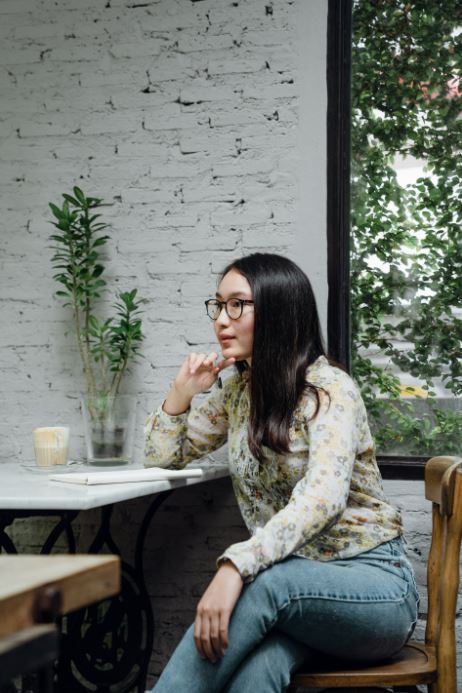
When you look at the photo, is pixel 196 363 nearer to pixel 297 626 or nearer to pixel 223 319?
pixel 223 319

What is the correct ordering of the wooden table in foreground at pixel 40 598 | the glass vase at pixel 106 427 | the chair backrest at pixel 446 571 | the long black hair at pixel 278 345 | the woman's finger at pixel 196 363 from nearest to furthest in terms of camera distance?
the wooden table in foreground at pixel 40 598 → the chair backrest at pixel 446 571 → the long black hair at pixel 278 345 → the woman's finger at pixel 196 363 → the glass vase at pixel 106 427

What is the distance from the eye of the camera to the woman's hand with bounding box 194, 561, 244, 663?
142 cm

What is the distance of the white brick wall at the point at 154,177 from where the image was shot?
2.54 meters

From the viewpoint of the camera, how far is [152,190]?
264 cm

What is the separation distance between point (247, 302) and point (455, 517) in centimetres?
66

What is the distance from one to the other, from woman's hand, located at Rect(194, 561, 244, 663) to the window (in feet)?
3.67

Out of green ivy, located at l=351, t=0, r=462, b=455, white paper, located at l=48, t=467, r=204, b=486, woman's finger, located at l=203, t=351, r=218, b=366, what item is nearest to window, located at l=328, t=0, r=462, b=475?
green ivy, located at l=351, t=0, r=462, b=455

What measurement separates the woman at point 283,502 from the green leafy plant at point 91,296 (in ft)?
1.51

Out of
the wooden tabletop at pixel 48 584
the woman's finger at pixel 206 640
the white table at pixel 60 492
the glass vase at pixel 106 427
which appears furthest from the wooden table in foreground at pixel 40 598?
the glass vase at pixel 106 427

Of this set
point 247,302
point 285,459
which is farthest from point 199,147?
point 285,459

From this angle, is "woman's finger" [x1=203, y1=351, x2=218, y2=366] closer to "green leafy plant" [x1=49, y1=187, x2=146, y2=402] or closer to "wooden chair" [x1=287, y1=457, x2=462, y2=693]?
"green leafy plant" [x1=49, y1=187, x2=146, y2=402]

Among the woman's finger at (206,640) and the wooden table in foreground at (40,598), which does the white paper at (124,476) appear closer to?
the woman's finger at (206,640)

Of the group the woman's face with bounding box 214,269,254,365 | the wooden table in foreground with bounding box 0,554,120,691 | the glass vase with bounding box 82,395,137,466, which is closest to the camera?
the wooden table in foreground with bounding box 0,554,120,691

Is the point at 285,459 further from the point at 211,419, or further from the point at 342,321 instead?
the point at 342,321
